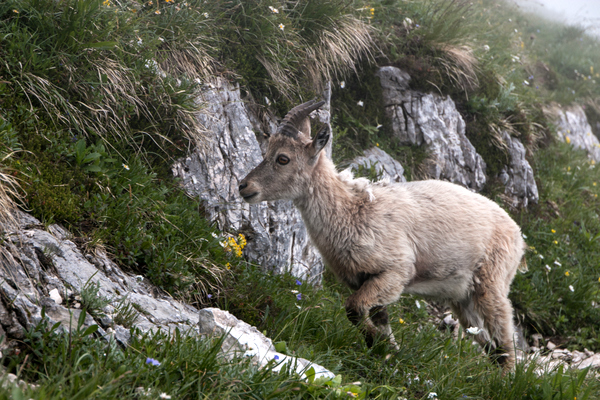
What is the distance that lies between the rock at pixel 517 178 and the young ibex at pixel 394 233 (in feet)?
13.2

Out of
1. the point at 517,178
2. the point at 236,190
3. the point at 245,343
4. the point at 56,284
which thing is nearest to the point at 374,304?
the point at 245,343

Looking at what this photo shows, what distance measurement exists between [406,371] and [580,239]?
22.7ft

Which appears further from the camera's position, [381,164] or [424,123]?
[424,123]

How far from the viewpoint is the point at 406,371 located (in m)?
4.46

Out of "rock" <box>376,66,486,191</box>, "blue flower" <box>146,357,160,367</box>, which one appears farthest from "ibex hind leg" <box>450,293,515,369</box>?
"blue flower" <box>146,357,160,367</box>

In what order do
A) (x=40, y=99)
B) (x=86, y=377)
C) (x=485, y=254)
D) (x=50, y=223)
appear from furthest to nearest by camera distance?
(x=485, y=254), (x=40, y=99), (x=50, y=223), (x=86, y=377)

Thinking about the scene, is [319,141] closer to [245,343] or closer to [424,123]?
[245,343]

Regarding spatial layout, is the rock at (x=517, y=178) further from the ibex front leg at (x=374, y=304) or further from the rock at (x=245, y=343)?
the rock at (x=245, y=343)

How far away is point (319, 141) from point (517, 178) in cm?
623

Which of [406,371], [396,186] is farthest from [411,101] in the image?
[406,371]

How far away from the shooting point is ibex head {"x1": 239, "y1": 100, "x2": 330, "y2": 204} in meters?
5.72

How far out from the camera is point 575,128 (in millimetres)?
14055

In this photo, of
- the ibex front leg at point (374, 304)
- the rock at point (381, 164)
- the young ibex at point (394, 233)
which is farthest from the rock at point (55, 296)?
the rock at point (381, 164)

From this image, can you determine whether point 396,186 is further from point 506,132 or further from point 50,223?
point 506,132
